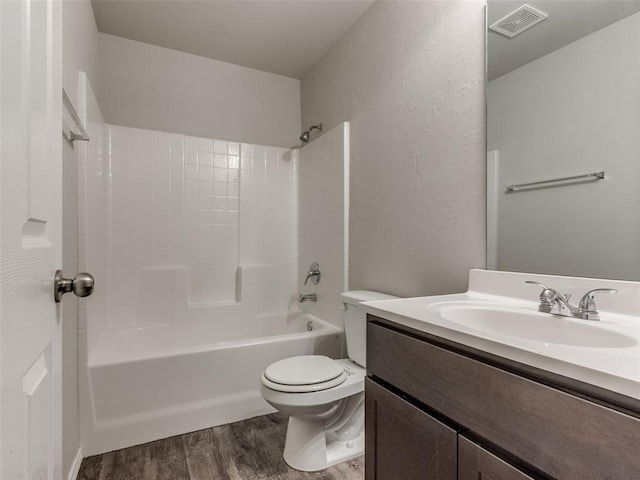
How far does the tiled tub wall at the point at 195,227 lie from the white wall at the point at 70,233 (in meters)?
0.74

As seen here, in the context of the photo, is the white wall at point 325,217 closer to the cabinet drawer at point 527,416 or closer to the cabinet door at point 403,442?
the cabinet door at point 403,442

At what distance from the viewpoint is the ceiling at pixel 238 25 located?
200cm

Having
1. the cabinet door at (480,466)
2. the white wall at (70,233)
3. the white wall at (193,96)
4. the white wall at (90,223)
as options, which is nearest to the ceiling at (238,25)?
the white wall at (193,96)

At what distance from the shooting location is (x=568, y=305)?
2.93 ft

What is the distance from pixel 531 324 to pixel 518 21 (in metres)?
1.07

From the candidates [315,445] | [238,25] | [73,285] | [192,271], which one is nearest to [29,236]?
[73,285]

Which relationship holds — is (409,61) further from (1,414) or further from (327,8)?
(1,414)

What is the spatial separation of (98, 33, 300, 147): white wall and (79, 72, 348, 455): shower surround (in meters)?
→ 0.15

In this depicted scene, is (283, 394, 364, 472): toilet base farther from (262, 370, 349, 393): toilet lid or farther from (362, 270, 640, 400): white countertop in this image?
(362, 270, 640, 400): white countertop

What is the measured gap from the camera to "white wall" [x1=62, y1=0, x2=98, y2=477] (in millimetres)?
1342

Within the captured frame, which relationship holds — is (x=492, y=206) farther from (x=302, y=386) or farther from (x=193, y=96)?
(x=193, y=96)

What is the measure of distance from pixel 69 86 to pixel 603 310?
2.07 metres

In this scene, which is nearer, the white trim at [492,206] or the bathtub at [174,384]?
the white trim at [492,206]

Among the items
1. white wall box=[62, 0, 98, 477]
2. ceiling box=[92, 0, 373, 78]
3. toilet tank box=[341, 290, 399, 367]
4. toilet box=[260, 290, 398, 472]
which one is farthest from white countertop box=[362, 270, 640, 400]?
ceiling box=[92, 0, 373, 78]
